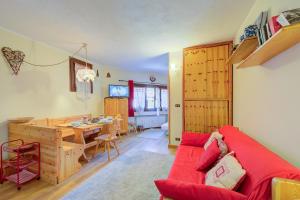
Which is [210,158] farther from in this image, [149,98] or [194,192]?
[149,98]

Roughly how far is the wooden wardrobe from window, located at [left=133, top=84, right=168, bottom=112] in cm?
317

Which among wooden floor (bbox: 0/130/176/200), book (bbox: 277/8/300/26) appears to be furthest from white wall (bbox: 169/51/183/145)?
book (bbox: 277/8/300/26)

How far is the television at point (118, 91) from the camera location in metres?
5.94

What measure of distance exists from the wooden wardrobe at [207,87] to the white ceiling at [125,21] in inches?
12.4

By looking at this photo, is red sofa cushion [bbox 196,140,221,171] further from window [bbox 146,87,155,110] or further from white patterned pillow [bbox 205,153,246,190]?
window [bbox 146,87,155,110]

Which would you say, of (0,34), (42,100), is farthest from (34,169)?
(0,34)

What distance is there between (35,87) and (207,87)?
3753 millimetres

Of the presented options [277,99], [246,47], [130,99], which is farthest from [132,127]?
[277,99]

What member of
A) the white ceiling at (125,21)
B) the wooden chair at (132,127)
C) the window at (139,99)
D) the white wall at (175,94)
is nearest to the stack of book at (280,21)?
the white ceiling at (125,21)

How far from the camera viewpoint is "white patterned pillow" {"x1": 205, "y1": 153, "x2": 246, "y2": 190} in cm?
128

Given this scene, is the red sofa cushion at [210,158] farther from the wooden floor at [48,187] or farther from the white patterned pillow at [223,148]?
the wooden floor at [48,187]

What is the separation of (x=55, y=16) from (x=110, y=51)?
1814mm

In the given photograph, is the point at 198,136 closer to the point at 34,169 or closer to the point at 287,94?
the point at 287,94

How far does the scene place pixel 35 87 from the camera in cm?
334
